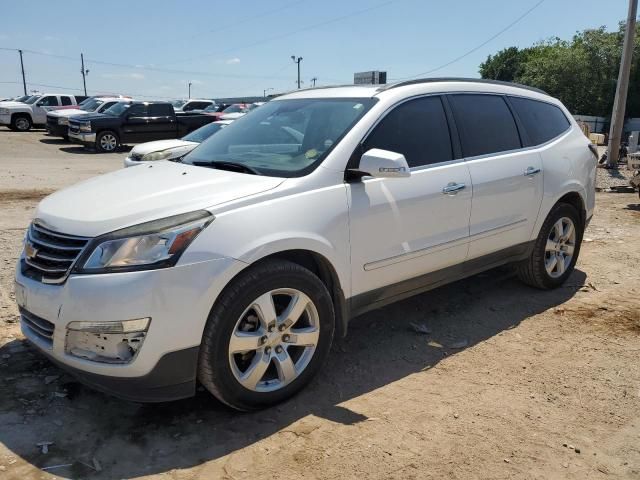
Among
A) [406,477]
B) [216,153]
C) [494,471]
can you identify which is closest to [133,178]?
[216,153]

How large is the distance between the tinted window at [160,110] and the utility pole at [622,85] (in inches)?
555

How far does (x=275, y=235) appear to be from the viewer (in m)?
3.00

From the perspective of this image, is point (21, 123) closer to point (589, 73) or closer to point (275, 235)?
point (275, 235)

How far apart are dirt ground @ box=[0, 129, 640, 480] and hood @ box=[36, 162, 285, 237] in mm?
1064

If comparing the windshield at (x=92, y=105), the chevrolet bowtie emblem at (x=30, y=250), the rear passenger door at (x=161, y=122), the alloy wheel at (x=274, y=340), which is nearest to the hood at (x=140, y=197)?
the chevrolet bowtie emblem at (x=30, y=250)

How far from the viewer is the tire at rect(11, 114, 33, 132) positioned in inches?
1061

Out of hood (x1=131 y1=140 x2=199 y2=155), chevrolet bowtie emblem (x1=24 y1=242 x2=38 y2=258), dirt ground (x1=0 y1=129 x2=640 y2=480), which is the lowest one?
dirt ground (x1=0 y1=129 x2=640 y2=480)

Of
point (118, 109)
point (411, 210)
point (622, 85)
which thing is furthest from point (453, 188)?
point (118, 109)

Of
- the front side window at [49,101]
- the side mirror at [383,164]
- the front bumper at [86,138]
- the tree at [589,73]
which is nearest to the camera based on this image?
the side mirror at [383,164]

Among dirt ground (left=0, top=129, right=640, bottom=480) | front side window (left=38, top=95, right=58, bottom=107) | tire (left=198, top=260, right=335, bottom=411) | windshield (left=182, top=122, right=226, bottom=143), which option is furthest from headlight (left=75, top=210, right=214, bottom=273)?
front side window (left=38, top=95, right=58, bottom=107)

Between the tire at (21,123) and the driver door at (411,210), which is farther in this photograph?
the tire at (21,123)

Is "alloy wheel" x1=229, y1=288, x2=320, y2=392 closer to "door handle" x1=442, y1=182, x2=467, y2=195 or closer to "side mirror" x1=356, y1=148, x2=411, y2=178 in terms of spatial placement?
"side mirror" x1=356, y1=148, x2=411, y2=178

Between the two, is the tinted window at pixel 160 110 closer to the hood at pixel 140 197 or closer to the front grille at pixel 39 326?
the hood at pixel 140 197

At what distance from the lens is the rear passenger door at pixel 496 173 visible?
420 centimetres
